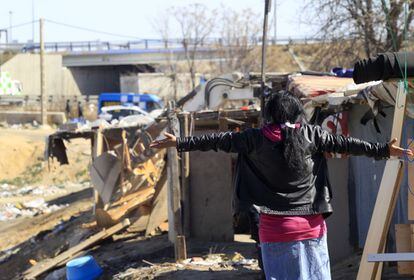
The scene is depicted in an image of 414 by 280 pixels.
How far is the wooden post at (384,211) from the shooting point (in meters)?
5.25

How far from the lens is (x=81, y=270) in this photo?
9750mm

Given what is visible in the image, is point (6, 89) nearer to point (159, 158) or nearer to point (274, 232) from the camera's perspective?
point (159, 158)

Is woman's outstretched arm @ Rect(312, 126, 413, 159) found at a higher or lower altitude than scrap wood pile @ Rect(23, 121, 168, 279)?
higher

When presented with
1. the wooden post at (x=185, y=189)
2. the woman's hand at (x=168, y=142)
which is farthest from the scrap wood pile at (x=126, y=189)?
the woman's hand at (x=168, y=142)

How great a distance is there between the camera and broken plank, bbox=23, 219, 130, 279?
38.0ft

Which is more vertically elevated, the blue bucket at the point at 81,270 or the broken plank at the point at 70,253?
the blue bucket at the point at 81,270

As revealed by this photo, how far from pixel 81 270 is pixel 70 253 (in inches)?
90.1

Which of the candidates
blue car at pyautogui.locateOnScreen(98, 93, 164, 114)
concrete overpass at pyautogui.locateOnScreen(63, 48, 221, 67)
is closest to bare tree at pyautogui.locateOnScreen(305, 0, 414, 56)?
blue car at pyautogui.locateOnScreen(98, 93, 164, 114)

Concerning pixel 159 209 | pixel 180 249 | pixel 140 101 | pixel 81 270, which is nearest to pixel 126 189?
pixel 159 209

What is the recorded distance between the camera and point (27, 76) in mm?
67688

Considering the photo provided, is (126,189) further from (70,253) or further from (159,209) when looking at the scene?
(70,253)

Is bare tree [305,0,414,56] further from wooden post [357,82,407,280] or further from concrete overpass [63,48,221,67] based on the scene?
concrete overpass [63,48,221,67]

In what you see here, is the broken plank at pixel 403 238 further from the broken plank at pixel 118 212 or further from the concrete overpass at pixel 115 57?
the concrete overpass at pixel 115 57

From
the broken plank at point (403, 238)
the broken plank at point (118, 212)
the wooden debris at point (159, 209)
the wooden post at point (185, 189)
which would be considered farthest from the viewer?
the broken plank at point (118, 212)
